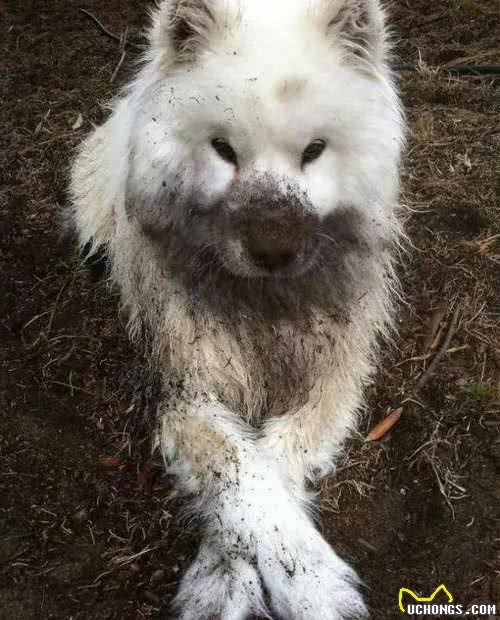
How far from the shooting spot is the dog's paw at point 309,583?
8.87ft

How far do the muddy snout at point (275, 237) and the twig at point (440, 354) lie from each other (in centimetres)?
110

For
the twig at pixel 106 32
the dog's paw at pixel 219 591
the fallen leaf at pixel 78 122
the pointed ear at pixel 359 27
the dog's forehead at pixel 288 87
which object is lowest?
the dog's paw at pixel 219 591

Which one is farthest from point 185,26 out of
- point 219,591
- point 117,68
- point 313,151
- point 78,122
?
point 117,68

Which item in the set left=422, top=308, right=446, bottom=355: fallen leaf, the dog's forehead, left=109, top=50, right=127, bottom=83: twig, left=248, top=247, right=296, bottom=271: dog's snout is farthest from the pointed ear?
left=109, top=50, right=127, bottom=83: twig

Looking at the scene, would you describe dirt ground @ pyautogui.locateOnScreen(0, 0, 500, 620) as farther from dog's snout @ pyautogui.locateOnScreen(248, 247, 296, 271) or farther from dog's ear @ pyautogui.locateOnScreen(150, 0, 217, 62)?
dog's ear @ pyautogui.locateOnScreen(150, 0, 217, 62)

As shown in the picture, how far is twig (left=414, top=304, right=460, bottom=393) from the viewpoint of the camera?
3408 mm

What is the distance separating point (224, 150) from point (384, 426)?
1.42 meters

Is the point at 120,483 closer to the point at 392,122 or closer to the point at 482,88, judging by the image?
the point at 392,122

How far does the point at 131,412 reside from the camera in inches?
131

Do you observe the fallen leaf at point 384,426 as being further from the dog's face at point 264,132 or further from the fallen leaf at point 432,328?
the dog's face at point 264,132

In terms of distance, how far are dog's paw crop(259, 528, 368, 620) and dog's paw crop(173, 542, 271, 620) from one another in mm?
64

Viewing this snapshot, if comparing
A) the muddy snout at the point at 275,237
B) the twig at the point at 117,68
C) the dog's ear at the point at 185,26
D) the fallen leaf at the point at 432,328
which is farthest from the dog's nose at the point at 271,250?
the twig at the point at 117,68

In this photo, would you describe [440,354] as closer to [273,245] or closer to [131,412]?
[273,245]

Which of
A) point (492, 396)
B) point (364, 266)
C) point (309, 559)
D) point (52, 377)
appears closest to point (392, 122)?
point (364, 266)
